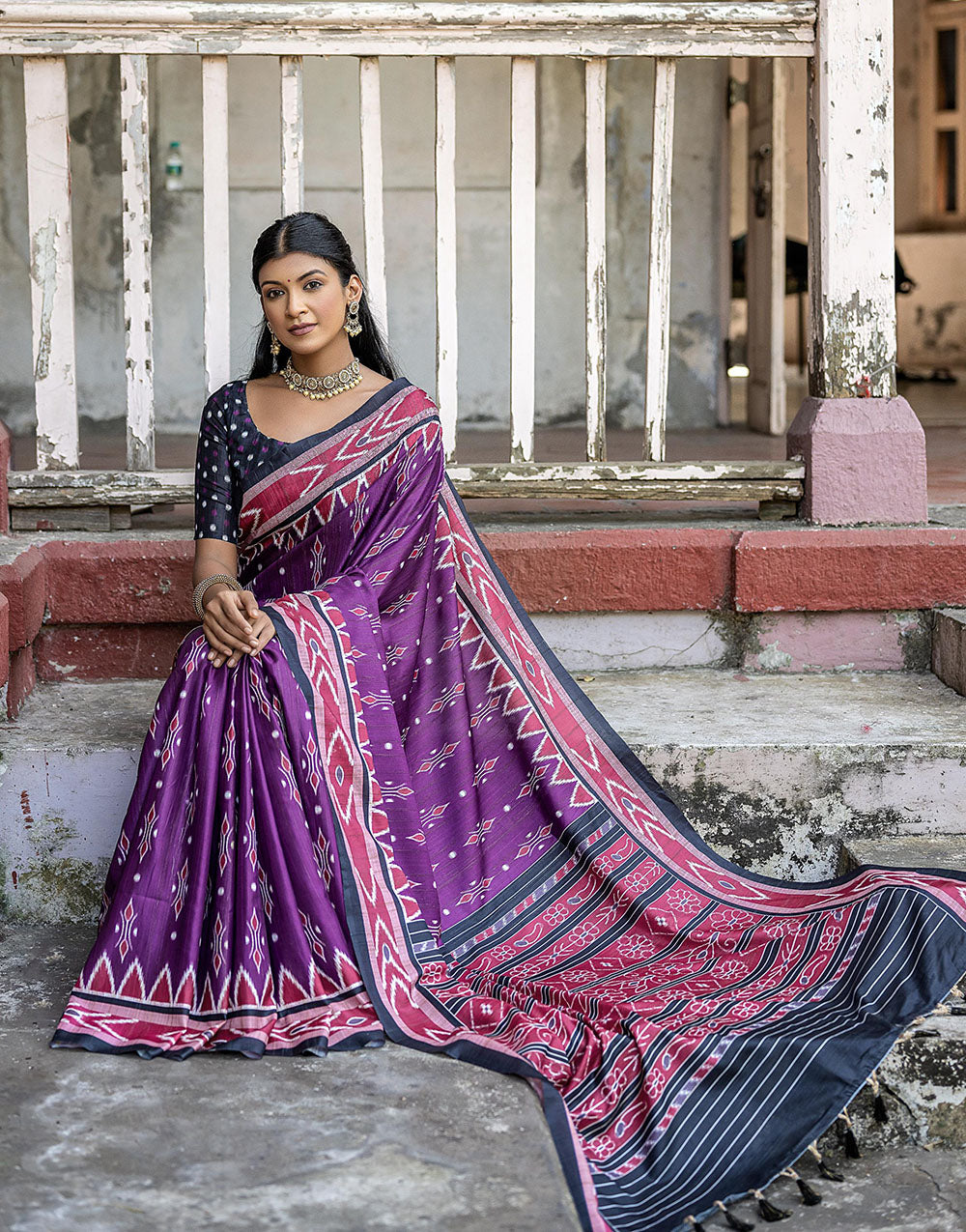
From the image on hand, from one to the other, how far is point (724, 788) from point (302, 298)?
1.37m

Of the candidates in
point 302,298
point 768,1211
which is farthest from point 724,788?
point 302,298

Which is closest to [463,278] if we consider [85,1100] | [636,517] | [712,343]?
[712,343]

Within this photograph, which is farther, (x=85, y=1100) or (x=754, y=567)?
(x=754, y=567)

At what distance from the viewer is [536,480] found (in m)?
3.90

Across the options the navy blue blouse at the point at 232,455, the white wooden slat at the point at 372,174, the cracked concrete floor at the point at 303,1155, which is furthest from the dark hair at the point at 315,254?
the cracked concrete floor at the point at 303,1155

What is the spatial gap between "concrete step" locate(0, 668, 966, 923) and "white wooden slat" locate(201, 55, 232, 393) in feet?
3.34

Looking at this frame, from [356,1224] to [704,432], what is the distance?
18.2 feet

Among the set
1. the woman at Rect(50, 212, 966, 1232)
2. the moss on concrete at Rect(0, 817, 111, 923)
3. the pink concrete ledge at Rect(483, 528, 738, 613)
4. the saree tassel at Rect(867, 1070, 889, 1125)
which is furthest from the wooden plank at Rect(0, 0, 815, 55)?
the saree tassel at Rect(867, 1070, 889, 1125)

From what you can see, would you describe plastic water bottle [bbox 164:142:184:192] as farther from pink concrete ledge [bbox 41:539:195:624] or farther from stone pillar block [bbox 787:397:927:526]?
stone pillar block [bbox 787:397:927:526]

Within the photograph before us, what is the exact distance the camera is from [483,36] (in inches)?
146

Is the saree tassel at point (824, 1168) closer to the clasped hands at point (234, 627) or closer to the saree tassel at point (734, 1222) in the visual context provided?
the saree tassel at point (734, 1222)

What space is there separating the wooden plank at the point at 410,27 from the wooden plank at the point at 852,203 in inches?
4.9

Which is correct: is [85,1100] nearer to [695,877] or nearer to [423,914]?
[423,914]

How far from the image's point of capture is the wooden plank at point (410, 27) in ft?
12.0
